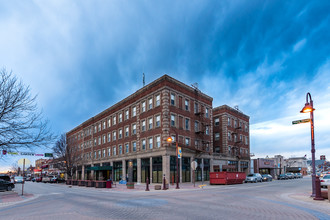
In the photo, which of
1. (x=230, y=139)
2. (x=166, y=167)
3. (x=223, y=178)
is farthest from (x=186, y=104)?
(x=230, y=139)

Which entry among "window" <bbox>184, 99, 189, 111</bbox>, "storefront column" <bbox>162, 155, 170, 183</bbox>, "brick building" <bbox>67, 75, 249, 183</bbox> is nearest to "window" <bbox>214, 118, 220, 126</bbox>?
"brick building" <bbox>67, 75, 249, 183</bbox>

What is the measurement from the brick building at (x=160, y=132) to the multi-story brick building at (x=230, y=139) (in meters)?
1.30

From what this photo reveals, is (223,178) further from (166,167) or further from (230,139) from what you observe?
(230,139)

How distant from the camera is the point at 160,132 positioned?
3566cm

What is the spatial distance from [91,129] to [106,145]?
33.7 ft

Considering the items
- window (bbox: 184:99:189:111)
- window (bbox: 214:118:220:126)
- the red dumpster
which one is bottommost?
the red dumpster

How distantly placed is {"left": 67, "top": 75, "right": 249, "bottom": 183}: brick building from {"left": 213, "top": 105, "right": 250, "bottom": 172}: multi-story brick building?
130cm

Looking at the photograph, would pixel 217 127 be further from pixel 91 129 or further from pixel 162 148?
pixel 91 129

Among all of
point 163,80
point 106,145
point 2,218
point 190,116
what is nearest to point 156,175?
point 190,116

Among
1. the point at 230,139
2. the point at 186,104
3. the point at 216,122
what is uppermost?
the point at 186,104

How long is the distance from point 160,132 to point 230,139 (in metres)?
22.1

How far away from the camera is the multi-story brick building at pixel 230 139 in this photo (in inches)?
1996

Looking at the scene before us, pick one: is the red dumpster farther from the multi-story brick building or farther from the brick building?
the multi-story brick building

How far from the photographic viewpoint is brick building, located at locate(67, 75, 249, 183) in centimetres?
3553
